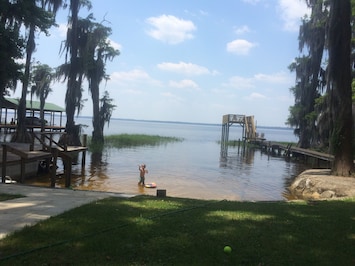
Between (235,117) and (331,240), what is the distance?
47561 millimetres

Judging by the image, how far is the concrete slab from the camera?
17.5 ft

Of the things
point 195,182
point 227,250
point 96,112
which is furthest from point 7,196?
point 96,112

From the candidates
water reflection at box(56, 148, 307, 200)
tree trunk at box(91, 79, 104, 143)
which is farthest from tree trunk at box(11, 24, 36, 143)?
tree trunk at box(91, 79, 104, 143)

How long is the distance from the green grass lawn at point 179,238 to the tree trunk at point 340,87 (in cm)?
815

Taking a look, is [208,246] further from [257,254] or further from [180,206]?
[180,206]

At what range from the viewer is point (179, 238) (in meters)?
4.73

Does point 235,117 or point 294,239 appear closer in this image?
point 294,239

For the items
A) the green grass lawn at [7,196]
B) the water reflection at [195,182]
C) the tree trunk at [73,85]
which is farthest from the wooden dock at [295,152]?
the green grass lawn at [7,196]

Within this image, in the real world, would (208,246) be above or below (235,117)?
below

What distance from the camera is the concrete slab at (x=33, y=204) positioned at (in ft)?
17.5

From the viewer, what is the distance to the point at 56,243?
4289mm

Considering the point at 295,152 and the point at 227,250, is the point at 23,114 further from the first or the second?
the point at 295,152

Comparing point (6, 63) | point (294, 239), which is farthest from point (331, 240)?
point (6, 63)

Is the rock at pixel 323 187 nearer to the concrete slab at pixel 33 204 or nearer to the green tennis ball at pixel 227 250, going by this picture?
the concrete slab at pixel 33 204
